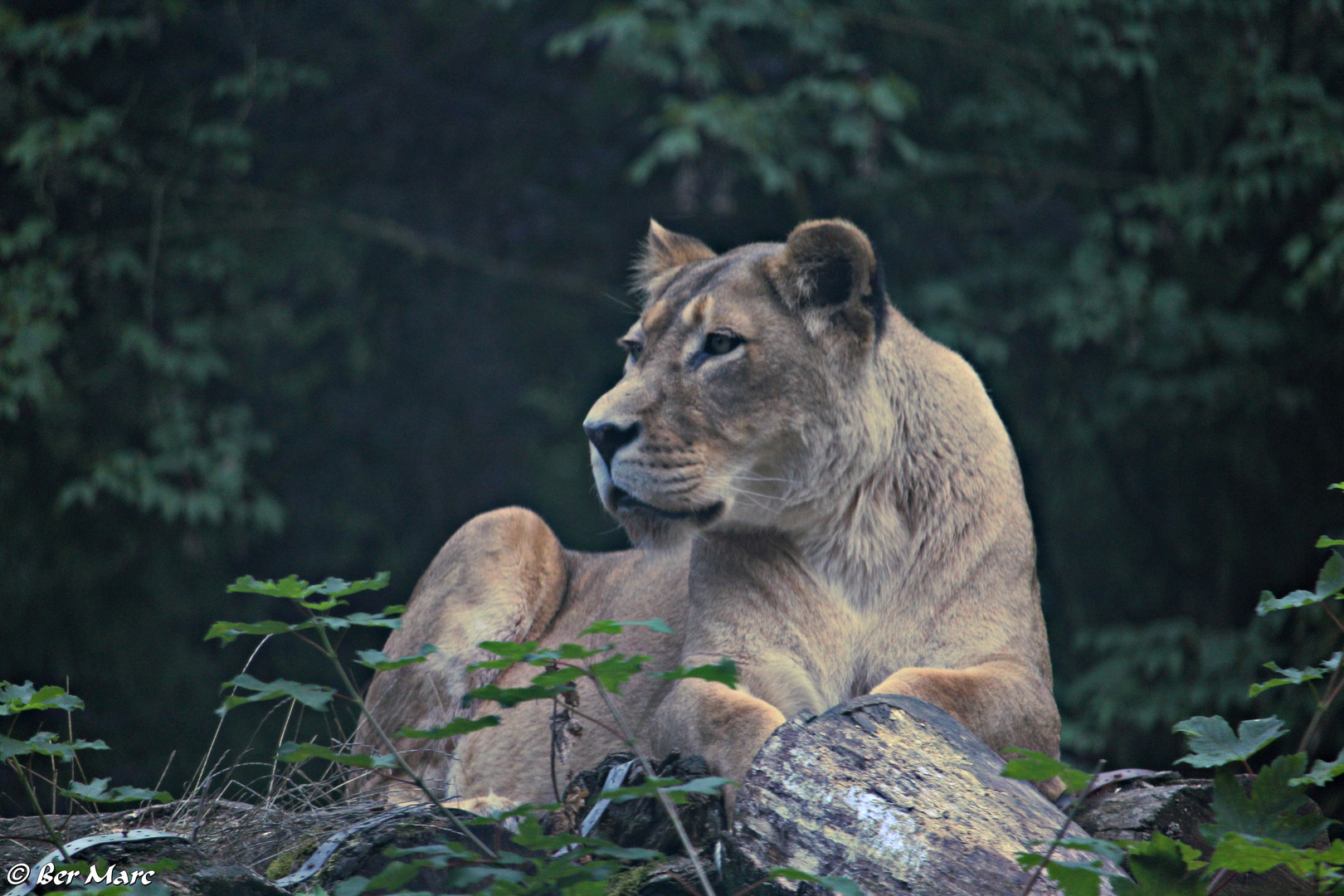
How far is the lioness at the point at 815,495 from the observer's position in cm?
303

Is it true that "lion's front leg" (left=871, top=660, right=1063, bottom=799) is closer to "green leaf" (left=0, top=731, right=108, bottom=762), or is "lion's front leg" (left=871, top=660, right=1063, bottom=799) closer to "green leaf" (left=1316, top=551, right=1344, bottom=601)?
"green leaf" (left=1316, top=551, right=1344, bottom=601)

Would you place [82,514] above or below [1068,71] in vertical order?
below

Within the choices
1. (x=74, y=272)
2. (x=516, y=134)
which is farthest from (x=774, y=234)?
(x=74, y=272)

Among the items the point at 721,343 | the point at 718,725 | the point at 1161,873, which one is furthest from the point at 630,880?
the point at 721,343

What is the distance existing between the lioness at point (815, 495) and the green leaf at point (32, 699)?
825 mm

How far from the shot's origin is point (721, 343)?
3201mm

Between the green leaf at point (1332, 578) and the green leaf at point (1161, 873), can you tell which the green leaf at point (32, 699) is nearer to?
the green leaf at point (1161, 873)

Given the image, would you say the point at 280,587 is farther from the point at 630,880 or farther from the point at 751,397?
the point at 751,397

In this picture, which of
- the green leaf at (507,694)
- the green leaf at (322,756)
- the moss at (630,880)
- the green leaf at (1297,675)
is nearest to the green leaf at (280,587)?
the green leaf at (322,756)

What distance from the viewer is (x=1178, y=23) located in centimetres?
747

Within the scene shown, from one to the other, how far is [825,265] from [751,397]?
38 centimetres

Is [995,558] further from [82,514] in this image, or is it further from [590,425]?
[82,514]

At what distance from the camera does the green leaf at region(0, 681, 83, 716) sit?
7.89 feet

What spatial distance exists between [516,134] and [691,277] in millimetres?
5282
